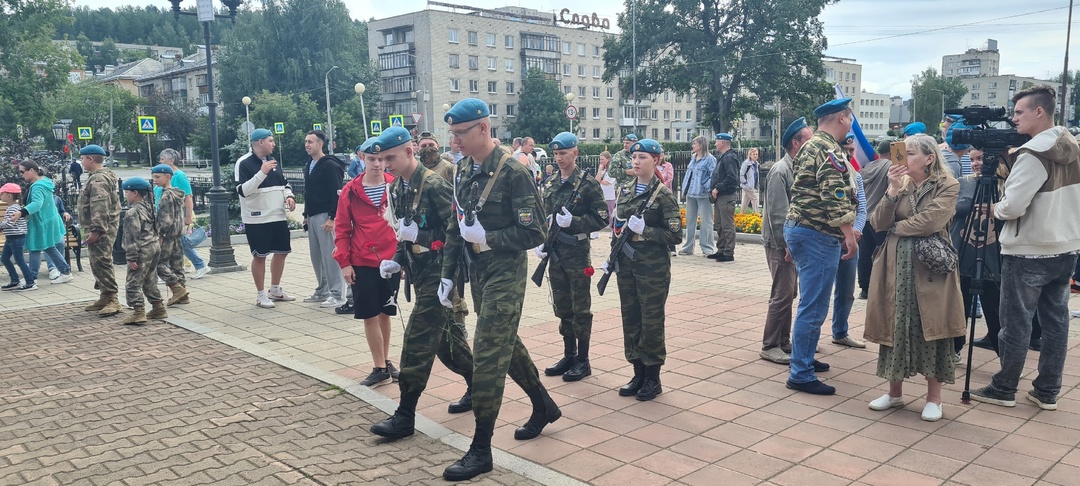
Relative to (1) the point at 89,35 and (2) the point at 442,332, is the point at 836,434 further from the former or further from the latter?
(1) the point at 89,35

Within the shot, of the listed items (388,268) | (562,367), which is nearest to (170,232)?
(388,268)

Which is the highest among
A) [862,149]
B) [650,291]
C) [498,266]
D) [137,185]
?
[862,149]

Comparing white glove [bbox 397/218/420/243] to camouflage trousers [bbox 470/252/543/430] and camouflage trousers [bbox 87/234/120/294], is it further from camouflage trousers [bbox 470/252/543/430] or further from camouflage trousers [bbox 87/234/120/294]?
camouflage trousers [bbox 87/234/120/294]

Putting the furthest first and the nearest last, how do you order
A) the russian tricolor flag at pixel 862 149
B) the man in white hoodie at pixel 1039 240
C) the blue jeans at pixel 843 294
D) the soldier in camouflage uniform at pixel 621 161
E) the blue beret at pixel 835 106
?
the soldier in camouflage uniform at pixel 621 161 < the russian tricolor flag at pixel 862 149 < the blue jeans at pixel 843 294 < the blue beret at pixel 835 106 < the man in white hoodie at pixel 1039 240

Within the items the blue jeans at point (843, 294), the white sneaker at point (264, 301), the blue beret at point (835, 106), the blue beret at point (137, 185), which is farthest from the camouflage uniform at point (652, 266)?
the blue beret at point (137, 185)

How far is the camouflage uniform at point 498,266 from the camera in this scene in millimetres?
4316

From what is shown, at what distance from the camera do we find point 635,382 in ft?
18.6

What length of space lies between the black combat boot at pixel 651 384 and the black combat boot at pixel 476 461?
1.53 m

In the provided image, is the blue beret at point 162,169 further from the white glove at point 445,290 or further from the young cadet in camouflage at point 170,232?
the white glove at point 445,290

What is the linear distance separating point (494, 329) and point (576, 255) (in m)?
1.78

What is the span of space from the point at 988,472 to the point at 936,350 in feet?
3.25

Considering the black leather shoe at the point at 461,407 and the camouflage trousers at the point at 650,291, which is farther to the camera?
the camouflage trousers at the point at 650,291

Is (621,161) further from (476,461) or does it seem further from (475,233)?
(476,461)

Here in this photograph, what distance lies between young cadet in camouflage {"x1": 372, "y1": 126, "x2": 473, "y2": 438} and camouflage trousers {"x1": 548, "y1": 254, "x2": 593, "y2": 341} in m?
1.11
